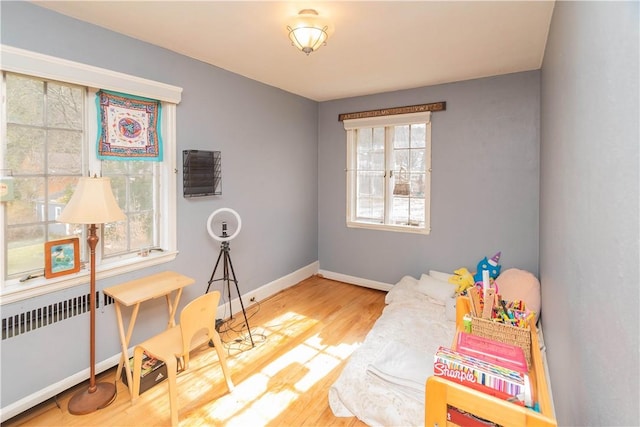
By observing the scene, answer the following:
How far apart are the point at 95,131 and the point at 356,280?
3382 millimetres

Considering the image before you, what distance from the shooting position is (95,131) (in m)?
2.31

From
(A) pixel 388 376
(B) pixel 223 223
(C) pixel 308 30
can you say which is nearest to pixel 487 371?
(A) pixel 388 376

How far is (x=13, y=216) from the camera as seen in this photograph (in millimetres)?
1987

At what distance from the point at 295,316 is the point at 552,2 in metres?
3.29

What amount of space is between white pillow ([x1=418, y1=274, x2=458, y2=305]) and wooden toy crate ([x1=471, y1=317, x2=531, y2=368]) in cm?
185

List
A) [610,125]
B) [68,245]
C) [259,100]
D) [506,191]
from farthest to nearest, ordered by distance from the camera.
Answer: [259,100] < [506,191] < [68,245] < [610,125]

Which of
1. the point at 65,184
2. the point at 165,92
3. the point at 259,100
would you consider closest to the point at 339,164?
the point at 259,100

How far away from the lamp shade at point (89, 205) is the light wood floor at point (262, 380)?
1.25 m

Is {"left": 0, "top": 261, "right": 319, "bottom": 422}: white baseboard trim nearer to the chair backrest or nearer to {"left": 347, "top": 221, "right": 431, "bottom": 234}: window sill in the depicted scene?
the chair backrest

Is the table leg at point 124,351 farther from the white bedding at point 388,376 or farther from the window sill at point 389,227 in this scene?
the window sill at point 389,227

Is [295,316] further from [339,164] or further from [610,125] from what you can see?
[610,125]

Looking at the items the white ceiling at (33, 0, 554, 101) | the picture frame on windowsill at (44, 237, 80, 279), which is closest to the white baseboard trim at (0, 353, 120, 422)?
the picture frame on windowsill at (44, 237, 80, 279)

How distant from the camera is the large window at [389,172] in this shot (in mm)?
3879

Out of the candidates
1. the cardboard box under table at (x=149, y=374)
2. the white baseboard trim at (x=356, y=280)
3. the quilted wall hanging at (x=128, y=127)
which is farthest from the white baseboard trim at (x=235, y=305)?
the quilted wall hanging at (x=128, y=127)
